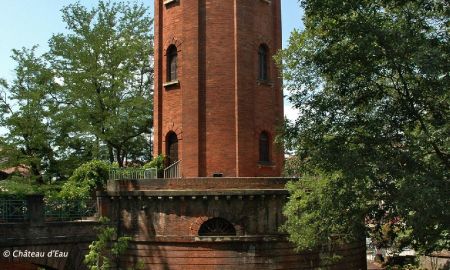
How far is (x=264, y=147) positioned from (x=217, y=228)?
13.6 ft

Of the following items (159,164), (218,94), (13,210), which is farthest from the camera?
(159,164)

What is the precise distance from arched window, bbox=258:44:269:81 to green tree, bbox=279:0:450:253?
7296 millimetres

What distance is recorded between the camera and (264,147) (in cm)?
1995

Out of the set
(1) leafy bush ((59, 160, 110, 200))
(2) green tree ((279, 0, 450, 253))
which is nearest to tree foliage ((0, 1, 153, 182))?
(1) leafy bush ((59, 160, 110, 200))

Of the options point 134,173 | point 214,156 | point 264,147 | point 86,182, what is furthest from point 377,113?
point 86,182

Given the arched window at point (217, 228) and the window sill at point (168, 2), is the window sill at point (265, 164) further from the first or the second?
the window sill at point (168, 2)

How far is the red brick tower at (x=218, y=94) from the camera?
18750mm

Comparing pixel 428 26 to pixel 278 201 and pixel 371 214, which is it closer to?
pixel 371 214

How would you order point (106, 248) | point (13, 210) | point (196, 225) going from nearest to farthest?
point (13, 210) < point (196, 225) < point (106, 248)

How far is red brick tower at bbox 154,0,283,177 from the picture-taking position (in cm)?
1875

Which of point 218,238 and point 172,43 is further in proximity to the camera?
point 172,43

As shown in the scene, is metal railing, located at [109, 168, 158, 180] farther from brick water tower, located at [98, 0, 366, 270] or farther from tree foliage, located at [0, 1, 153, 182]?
tree foliage, located at [0, 1, 153, 182]

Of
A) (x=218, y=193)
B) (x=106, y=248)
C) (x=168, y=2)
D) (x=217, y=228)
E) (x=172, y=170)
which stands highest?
(x=168, y=2)

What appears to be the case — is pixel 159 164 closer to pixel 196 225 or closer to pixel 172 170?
pixel 172 170
